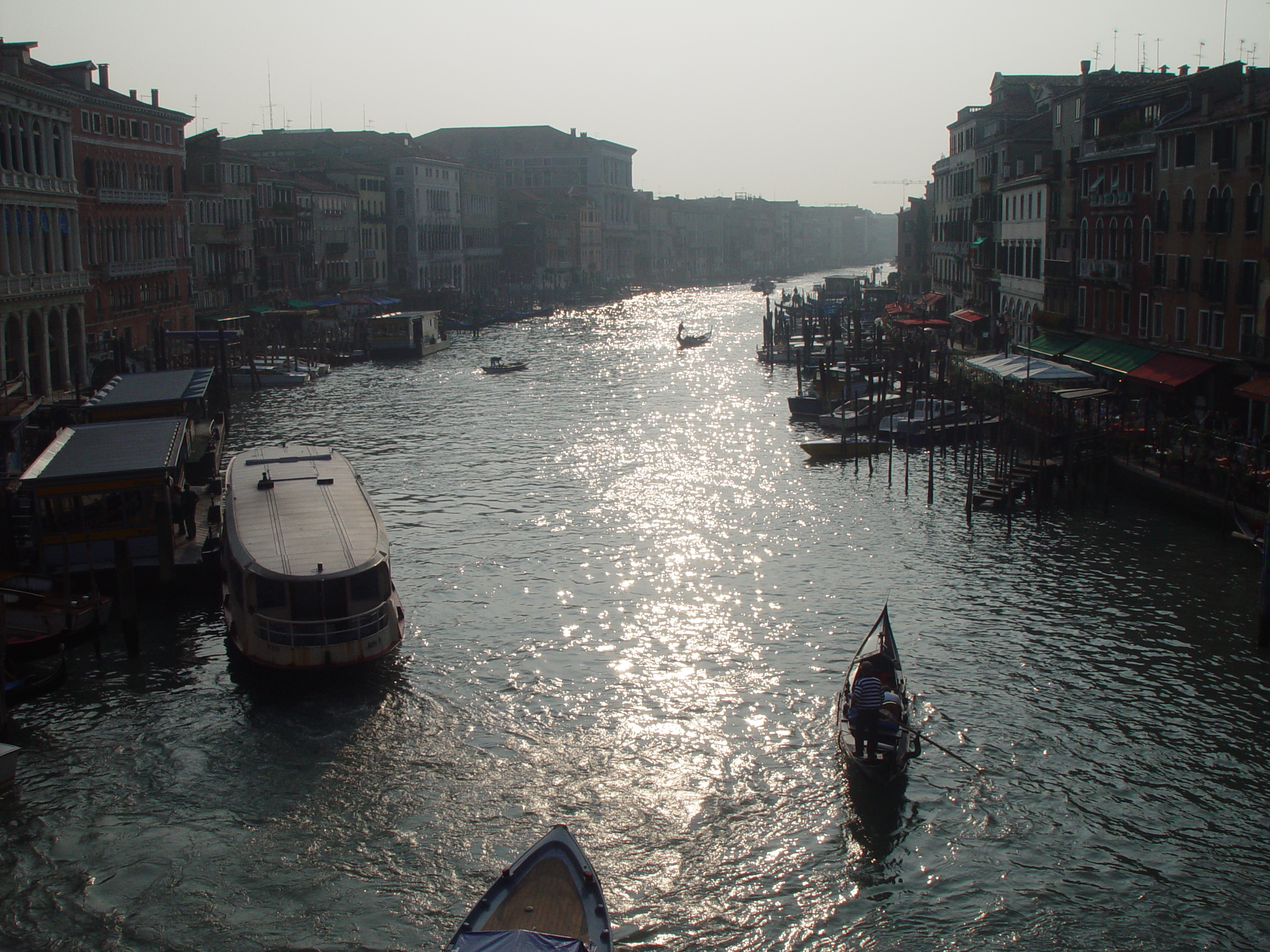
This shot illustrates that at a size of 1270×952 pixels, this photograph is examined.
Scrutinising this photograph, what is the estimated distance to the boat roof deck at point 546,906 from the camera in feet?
36.1

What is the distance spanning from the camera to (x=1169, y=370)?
33.0 metres

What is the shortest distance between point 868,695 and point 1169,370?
72.2 ft

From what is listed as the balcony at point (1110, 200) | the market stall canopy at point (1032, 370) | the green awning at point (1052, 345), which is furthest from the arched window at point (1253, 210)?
the green awning at point (1052, 345)

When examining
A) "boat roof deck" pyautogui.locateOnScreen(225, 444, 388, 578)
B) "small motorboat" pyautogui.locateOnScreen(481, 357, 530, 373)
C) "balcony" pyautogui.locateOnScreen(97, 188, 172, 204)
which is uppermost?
"balcony" pyautogui.locateOnScreen(97, 188, 172, 204)

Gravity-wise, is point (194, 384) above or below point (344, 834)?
above

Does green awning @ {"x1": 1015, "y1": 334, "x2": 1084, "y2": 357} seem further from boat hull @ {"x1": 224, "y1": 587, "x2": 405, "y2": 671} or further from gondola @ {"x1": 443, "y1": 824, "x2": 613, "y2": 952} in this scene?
gondola @ {"x1": 443, "y1": 824, "x2": 613, "y2": 952}

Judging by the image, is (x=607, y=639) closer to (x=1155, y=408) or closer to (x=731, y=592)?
(x=731, y=592)

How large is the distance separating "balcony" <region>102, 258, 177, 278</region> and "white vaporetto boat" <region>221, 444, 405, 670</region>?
3479 centimetres

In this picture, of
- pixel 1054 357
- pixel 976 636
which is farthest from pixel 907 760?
pixel 1054 357

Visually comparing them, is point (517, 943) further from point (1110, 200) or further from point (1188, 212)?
point (1110, 200)

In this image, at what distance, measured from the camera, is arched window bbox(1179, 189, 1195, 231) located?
1312 inches

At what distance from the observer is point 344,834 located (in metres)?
14.4

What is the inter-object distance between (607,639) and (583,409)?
3012 cm

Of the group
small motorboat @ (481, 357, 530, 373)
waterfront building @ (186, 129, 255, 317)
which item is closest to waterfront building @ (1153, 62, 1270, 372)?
small motorboat @ (481, 357, 530, 373)
